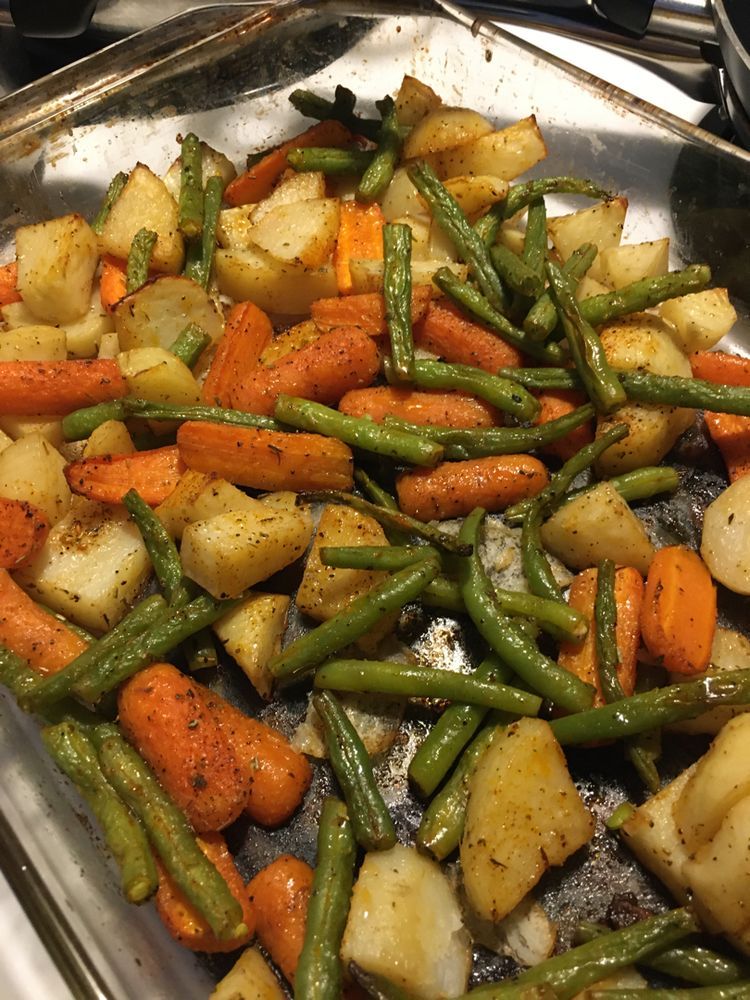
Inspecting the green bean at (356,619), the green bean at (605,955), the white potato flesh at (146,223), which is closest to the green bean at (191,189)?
the white potato flesh at (146,223)

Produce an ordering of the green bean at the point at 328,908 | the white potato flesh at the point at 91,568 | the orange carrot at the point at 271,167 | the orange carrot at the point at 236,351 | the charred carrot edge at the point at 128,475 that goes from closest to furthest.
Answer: the green bean at the point at 328,908 → the white potato flesh at the point at 91,568 → the charred carrot edge at the point at 128,475 → the orange carrot at the point at 236,351 → the orange carrot at the point at 271,167

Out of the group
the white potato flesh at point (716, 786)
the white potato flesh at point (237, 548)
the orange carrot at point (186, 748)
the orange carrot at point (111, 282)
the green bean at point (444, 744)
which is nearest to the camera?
the white potato flesh at point (716, 786)

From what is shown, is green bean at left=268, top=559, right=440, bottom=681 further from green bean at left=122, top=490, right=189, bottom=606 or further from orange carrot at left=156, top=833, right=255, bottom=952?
orange carrot at left=156, top=833, right=255, bottom=952

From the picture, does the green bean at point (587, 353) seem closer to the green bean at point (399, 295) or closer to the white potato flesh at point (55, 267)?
Answer: the green bean at point (399, 295)

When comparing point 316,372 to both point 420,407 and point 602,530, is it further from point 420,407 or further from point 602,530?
point 602,530

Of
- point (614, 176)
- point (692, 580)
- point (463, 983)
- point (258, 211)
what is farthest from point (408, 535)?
point (614, 176)

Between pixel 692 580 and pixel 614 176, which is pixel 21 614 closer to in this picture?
pixel 692 580

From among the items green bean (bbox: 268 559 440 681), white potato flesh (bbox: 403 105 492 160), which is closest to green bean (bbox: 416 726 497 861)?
Answer: green bean (bbox: 268 559 440 681)
